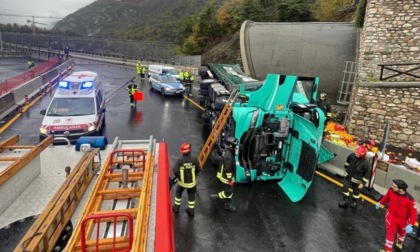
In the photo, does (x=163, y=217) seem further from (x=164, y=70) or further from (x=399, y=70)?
(x=164, y=70)

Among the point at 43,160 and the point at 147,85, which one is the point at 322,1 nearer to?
the point at 147,85

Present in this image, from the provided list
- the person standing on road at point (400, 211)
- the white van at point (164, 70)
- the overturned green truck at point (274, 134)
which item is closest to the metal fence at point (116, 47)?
the white van at point (164, 70)

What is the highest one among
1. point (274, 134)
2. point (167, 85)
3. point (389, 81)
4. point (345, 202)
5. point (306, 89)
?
point (389, 81)

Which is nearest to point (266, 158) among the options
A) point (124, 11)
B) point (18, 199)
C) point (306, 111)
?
point (306, 111)

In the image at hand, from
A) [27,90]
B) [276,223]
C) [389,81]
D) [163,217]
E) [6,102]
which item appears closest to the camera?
[163,217]

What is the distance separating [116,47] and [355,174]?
151 ft

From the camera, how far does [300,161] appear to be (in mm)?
8516

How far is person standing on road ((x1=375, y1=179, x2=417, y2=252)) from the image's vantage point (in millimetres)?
6117

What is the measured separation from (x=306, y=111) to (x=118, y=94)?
56.8ft

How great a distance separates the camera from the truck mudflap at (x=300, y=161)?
799 centimetres

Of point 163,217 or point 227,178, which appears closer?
point 163,217

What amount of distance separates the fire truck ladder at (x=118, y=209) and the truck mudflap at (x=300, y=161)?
4.14m

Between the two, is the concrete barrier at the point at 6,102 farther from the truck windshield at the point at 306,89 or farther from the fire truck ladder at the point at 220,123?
the truck windshield at the point at 306,89

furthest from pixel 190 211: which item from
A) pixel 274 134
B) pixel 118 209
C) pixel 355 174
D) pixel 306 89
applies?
pixel 306 89
